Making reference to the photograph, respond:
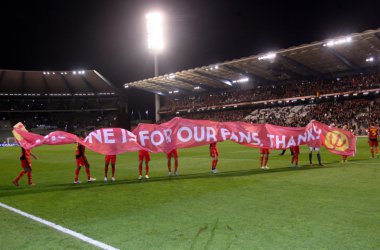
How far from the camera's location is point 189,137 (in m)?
13.3

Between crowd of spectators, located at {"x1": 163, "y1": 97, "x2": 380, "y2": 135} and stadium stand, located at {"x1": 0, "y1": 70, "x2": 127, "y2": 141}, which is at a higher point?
stadium stand, located at {"x1": 0, "y1": 70, "x2": 127, "y2": 141}

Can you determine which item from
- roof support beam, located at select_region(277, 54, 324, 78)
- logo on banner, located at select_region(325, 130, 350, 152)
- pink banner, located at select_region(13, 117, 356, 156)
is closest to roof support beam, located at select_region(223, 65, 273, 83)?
roof support beam, located at select_region(277, 54, 324, 78)

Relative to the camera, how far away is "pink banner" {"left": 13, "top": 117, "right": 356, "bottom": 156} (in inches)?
476

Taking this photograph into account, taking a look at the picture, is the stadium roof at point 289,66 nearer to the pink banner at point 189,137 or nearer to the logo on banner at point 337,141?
the logo on banner at point 337,141

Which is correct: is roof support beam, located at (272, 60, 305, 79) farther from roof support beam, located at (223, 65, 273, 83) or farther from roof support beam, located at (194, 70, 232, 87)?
roof support beam, located at (194, 70, 232, 87)

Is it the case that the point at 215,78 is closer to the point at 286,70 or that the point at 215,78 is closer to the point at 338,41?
the point at 286,70

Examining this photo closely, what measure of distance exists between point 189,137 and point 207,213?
6452 mm

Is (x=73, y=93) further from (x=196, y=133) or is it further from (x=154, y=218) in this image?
(x=154, y=218)

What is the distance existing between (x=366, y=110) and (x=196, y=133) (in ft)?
115

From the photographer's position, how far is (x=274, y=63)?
46750 millimetres

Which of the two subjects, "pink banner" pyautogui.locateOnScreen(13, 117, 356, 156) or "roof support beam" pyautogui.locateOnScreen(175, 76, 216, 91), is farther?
"roof support beam" pyautogui.locateOnScreen(175, 76, 216, 91)

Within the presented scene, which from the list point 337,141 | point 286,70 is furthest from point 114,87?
point 337,141

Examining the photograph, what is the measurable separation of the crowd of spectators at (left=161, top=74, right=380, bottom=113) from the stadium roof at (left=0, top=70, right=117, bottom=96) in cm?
2113

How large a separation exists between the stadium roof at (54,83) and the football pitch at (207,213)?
245 ft
